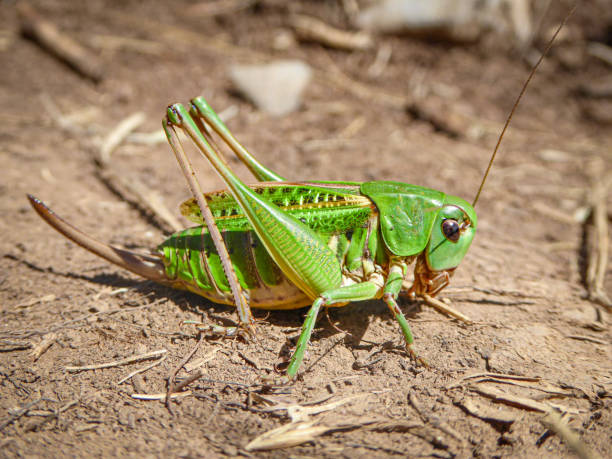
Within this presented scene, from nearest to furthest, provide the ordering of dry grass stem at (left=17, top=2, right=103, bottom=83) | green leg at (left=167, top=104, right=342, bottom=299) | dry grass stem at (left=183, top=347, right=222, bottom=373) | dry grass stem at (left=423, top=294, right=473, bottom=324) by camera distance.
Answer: green leg at (left=167, top=104, right=342, bottom=299), dry grass stem at (left=183, top=347, right=222, bottom=373), dry grass stem at (left=423, top=294, right=473, bottom=324), dry grass stem at (left=17, top=2, right=103, bottom=83)

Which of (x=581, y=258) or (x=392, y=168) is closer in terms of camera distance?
(x=581, y=258)

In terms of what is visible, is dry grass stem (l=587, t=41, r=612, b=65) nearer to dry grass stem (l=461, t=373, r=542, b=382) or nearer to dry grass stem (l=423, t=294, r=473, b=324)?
dry grass stem (l=423, t=294, r=473, b=324)

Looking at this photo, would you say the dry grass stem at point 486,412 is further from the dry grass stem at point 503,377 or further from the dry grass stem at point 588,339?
the dry grass stem at point 588,339

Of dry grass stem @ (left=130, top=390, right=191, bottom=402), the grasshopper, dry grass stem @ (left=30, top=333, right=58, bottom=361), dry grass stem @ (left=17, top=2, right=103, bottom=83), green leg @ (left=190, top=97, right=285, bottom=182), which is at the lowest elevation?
dry grass stem @ (left=30, top=333, right=58, bottom=361)

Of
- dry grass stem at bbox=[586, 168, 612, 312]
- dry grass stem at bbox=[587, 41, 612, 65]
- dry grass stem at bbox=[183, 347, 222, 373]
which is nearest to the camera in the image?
dry grass stem at bbox=[183, 347, 222, 373]

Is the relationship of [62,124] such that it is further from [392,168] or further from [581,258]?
[581,258]

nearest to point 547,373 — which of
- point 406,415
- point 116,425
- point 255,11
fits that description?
point 406,415

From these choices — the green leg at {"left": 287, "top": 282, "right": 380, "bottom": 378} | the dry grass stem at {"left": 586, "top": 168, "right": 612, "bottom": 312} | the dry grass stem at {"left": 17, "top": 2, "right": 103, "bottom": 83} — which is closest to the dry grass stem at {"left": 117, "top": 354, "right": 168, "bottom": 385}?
the green leg at {"left": 287, "top": 282, "right": 380, "bottom": 378}
